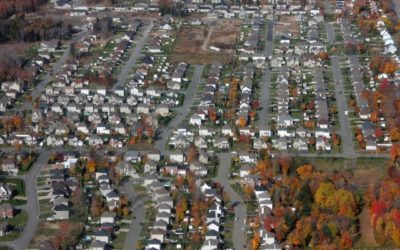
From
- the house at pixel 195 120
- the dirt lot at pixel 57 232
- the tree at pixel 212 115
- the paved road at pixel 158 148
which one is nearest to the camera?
the dirt lot at pixel 57 232

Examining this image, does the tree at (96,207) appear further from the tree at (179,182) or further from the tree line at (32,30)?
the tree line at (32,30)

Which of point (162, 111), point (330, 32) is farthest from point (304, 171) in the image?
point (330, 32)

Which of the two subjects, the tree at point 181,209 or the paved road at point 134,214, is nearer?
the paved road at point 134,214

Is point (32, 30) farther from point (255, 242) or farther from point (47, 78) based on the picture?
point (255, 242)

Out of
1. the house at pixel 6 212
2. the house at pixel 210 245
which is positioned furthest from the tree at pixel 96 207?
the house at pixel 210 245

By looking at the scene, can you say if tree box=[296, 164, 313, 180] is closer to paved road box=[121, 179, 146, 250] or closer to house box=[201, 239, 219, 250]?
house box=[201, 239, 219, 250]

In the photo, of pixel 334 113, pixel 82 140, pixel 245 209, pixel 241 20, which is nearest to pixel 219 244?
pixel 245 209
